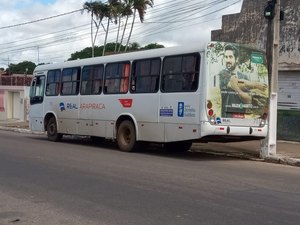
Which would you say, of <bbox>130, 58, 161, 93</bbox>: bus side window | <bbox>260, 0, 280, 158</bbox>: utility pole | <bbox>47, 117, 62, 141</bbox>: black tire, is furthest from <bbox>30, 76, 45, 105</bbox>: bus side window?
<bbox>260, 0, 280, 158</bbox>: utility pole

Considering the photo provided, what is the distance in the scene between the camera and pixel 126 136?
16.7 metres

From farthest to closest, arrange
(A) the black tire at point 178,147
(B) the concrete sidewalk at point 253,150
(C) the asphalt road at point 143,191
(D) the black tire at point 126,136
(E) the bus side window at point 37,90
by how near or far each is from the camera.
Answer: (E) the bus side window at point 37,90 → (A) the black tire at point 178,147 → (D) the black tire at point 126,136 → (B) the concrete sidewalk at point 253,150 → (C) the asphalt road at point 143,191

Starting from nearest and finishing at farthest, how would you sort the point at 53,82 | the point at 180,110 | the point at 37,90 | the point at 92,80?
1. the point at 180,110
2. the point at 92,80
3. the point at 53,82
4. the point at 37,90

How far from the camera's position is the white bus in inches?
546

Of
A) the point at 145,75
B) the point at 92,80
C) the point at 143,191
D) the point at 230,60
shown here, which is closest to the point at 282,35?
the point at 230,60

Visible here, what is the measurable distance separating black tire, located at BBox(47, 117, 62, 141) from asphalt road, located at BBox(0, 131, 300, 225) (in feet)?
18.9

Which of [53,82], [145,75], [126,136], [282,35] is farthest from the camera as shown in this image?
[53,82]

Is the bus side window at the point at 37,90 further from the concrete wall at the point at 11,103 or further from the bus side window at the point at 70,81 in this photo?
the concrete wall at the point at 11,103

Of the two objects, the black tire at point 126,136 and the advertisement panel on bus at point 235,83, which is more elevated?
the advertisement panel on bus at point 235,83

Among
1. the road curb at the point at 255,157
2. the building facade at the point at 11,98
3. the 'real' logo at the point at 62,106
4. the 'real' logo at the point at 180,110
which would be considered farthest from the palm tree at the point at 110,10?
the 'real' logo at the point at 180,110

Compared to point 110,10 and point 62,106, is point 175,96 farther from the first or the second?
point 110,10

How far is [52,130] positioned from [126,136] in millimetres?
4891

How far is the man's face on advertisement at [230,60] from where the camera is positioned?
46.1 feet

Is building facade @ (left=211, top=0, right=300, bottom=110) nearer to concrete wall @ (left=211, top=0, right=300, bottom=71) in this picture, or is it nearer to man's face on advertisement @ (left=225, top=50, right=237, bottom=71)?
concrete wall @ (left=211, top=0, right=300, bottom=71)
